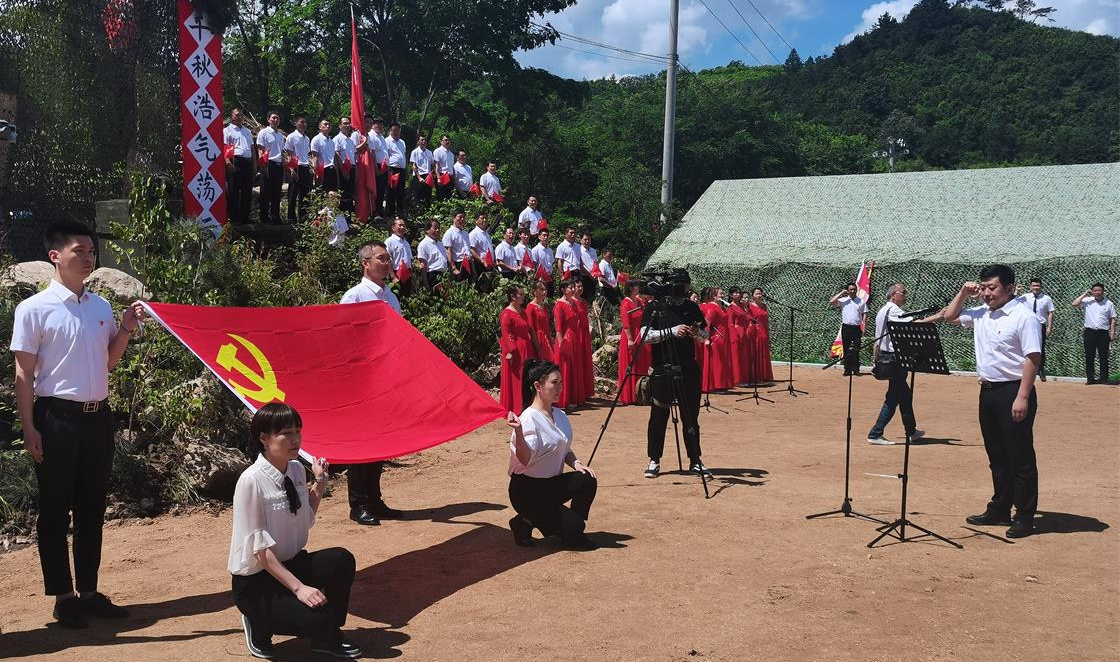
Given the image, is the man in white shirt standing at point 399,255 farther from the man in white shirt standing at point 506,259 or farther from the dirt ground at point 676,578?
the dirt ground at point 676,578

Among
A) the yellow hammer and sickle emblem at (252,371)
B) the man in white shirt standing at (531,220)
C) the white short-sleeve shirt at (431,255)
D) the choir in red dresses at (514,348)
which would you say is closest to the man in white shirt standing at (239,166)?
the white short-sleeve shirt at (431,255)

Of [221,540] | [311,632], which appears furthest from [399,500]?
[311,632]

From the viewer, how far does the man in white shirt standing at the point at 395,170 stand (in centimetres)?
1692

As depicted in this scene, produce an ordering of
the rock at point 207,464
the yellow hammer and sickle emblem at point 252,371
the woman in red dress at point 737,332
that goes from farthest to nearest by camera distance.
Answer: the woman in red dress at point 737,332 → the rock at point 207,464 → the yellow hammer and sickle emblem at point 252,371

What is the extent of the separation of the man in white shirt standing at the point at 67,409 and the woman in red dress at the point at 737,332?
1312cm

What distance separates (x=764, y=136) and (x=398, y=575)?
3625 cm

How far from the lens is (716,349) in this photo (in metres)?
16.8

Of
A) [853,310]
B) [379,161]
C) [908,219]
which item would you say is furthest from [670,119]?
[379,161]

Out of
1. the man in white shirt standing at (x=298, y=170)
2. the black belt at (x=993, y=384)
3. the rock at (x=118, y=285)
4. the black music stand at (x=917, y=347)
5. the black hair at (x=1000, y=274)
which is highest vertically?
the man in white shirt standing at (x=298, y=170)

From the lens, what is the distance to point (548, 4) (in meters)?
29.5

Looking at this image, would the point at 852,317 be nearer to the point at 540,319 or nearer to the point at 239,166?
the point at 540,319

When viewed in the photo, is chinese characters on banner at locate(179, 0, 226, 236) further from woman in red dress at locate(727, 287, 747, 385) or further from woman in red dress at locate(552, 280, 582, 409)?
woman in red dress at locate(727, 287, 747, 385)

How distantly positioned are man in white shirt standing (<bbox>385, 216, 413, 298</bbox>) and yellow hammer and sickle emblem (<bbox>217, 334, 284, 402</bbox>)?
7.60m

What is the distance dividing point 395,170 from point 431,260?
278cm
